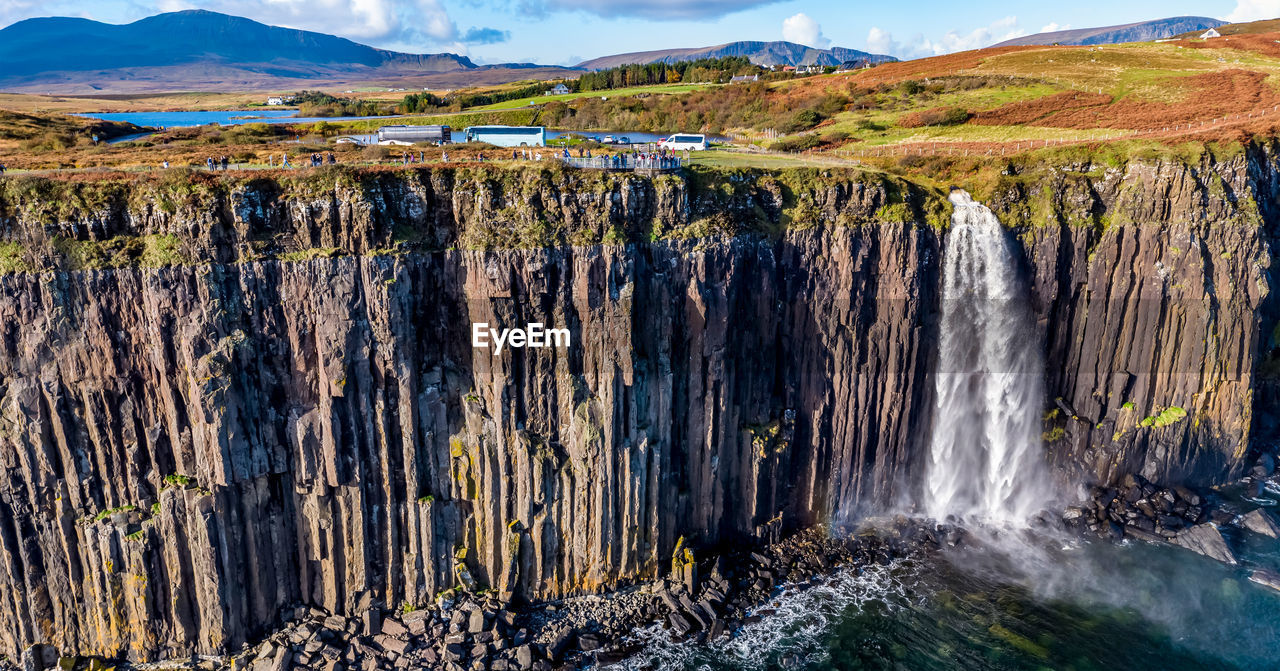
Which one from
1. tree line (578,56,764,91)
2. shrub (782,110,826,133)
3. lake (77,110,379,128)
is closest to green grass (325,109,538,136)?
lake (77,110,379,128)

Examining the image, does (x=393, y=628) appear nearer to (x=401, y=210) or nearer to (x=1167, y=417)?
(x=401, y=210)

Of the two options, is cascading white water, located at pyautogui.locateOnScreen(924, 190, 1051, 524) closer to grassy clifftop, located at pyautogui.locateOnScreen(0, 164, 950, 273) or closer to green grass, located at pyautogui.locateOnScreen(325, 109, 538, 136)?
grassy clifftop, located at pyautogui.locateOnScreen(0, 164, 950, 273)

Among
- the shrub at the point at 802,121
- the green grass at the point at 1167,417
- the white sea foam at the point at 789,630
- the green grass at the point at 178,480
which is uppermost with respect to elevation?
the shrub at the point at 802,121

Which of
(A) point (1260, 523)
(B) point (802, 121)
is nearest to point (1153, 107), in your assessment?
(B) point (802, 121)

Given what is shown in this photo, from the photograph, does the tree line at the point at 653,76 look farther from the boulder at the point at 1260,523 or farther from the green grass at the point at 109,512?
the green grass at the point at 109,512

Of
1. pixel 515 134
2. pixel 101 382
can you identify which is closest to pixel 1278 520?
pixel 515 134

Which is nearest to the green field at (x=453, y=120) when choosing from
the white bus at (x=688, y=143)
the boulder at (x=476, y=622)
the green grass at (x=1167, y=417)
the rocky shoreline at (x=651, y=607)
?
the white bus at (x=688, y=143)
